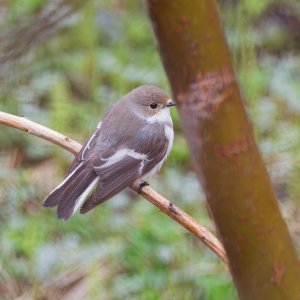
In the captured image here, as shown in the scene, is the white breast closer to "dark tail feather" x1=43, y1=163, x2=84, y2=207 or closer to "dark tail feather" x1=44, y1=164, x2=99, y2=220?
"dark tail feather" x1=44, y1=164, x2=99, y2=220

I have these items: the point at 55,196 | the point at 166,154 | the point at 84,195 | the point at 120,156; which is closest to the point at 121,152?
the point at 120,156

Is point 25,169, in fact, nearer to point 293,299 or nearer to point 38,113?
point 38,113

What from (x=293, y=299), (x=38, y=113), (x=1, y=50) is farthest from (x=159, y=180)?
(x=293, y=299)

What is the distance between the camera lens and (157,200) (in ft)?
6.60

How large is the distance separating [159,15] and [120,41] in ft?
15.9

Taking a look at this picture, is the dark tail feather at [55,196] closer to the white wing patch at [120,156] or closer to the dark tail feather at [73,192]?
the dark tail feather at [73,192]

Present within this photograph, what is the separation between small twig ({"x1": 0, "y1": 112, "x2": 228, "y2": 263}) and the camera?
146 centimetres

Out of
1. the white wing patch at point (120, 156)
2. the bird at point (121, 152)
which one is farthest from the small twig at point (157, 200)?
the white wing patch at point (120, 156)

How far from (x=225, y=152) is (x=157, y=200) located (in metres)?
1.41

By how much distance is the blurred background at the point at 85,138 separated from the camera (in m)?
3.12

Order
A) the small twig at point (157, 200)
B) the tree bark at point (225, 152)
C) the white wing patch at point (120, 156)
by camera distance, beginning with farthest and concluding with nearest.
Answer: the white wing patch at point (120, 156), the small twig at point (157, 200), the tree bark at point (225, 152)

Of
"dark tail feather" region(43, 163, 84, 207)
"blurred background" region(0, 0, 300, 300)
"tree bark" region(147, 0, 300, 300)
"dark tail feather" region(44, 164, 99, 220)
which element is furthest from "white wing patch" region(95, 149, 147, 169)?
"tree bark" region(147, 0, 300, 300)

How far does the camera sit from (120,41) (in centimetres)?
535

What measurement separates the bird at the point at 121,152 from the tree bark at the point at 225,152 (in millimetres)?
1683
